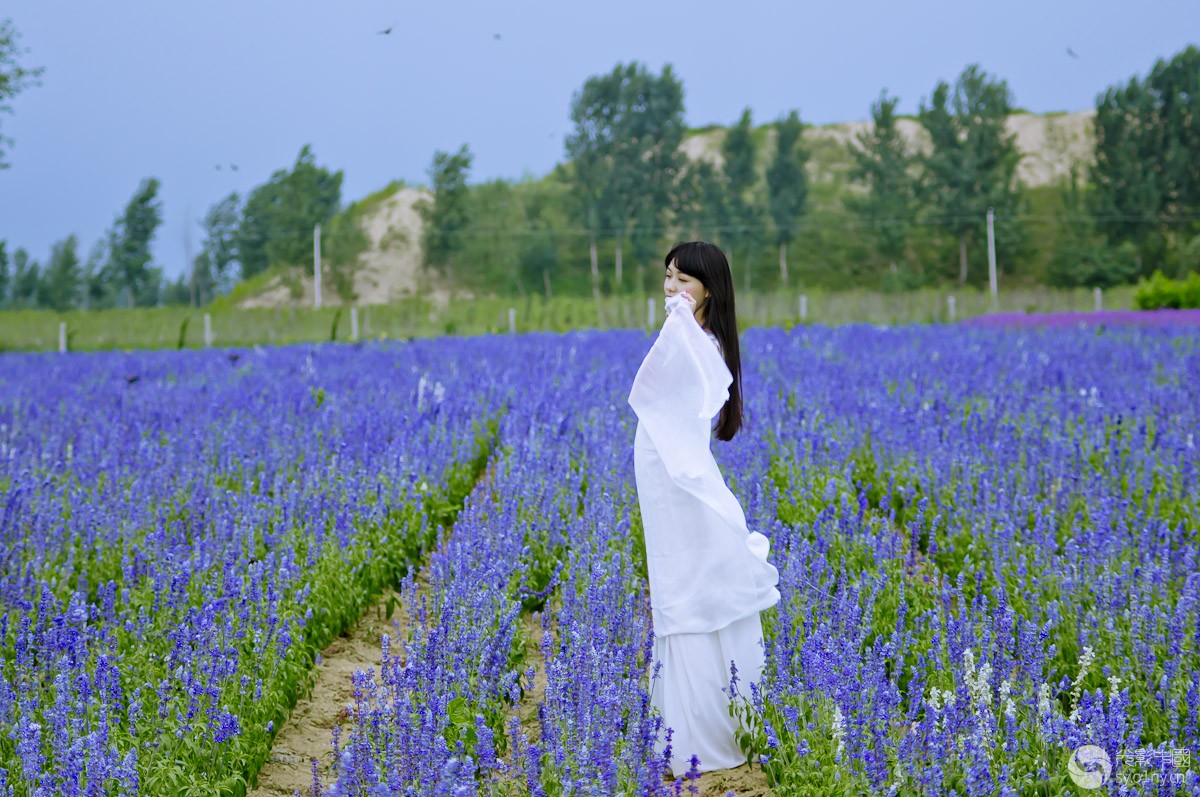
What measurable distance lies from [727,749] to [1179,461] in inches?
165

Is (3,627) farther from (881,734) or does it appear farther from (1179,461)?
(1179,461)

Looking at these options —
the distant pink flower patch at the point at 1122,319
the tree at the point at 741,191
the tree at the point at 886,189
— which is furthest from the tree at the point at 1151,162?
the distant pink flower patch at the point at 1122,319

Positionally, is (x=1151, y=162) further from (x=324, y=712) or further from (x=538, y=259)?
(x=324, y=712)

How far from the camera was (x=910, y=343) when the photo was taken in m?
14.8

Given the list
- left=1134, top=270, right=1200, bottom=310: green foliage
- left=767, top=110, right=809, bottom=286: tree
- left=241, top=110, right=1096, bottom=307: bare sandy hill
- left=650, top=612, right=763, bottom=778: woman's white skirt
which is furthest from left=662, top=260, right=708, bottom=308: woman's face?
left=767, top=110, right=809, bottom=286: tree

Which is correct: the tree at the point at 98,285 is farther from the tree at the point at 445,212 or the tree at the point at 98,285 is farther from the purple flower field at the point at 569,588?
the purple flower field at the point at 569,588

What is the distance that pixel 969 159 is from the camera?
2060 inches

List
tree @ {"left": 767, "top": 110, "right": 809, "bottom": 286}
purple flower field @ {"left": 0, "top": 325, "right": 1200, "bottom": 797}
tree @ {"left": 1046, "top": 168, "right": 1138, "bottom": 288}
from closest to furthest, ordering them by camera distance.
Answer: purple flower field @ {"left": 0, "top": 325, "right": 1200, "bottom": 797} < tree @ {"left": 1046, "top": 168, "right": 1138, "bottom": 288} < tree @ {"left": 767, "top": 110, "right": 809, "bottom": 286}

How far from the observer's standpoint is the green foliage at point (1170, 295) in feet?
83.3

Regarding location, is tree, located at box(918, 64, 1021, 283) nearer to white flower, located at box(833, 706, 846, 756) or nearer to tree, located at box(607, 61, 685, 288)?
tree, located at box(607, 61, 685, 288)

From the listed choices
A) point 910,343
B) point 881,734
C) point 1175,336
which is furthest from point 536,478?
point 1175,336

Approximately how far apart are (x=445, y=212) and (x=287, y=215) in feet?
28.6

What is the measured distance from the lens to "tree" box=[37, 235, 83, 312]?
64125 mm

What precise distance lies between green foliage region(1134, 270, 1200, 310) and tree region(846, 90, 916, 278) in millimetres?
26279
